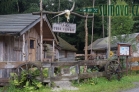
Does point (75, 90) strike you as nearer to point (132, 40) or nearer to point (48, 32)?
point (48, 32)

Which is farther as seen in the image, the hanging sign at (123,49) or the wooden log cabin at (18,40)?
the hanging sign at (123,49)

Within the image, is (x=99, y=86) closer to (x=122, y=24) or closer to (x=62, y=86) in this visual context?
(x=62, y=86)

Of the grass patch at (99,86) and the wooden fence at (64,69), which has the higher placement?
the wooden fence at (64,69)

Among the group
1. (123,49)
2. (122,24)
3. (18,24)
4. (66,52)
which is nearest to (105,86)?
(123,49)

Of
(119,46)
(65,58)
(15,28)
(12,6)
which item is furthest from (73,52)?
(15,28)

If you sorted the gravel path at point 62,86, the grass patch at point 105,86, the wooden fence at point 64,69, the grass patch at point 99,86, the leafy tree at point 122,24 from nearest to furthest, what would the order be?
the grass patch at point 99,86, the gravel path at point 62,86, the wooden fence at point 64,69, the grass patch at point 105,86, the leafy tree at point 122,24

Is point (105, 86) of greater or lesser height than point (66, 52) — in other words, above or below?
below

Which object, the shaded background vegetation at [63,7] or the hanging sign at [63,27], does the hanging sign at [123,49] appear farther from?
the shaded background vegetation at [63,7]

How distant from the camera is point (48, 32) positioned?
18.6m

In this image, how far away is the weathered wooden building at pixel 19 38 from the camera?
1333 centimetres

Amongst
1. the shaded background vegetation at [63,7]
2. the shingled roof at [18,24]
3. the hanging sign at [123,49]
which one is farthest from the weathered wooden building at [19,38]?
the shaded background vegetation at [63,7]

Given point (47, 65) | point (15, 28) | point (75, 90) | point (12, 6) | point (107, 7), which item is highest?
point (12, 6)

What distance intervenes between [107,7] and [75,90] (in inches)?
484

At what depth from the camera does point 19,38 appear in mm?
14945
